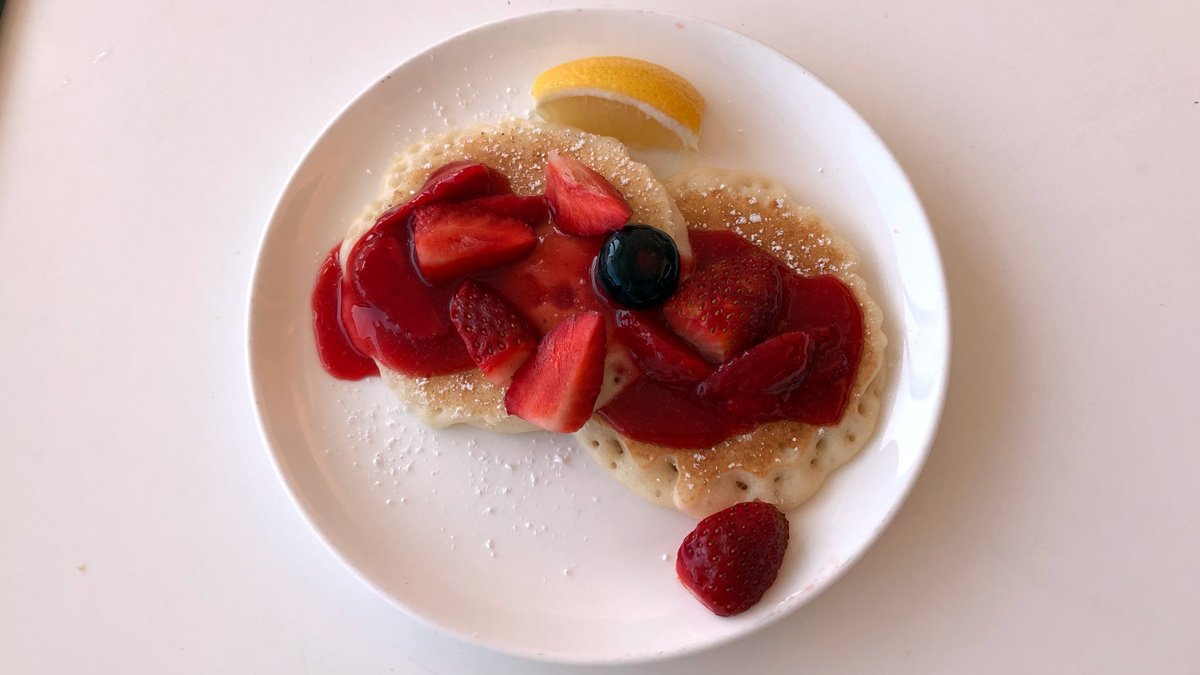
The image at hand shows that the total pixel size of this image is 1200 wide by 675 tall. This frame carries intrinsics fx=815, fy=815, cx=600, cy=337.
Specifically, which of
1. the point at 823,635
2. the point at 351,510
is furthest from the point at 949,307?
the point at 351,510

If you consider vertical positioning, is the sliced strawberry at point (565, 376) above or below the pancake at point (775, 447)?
above

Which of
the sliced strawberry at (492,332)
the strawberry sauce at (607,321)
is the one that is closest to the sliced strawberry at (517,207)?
the strawberry sauce at (607,321)

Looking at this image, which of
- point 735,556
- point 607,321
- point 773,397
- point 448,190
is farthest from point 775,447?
point 448,190

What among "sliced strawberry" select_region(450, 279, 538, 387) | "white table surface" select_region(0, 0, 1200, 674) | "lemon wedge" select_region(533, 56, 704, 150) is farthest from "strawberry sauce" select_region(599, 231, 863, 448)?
"lemon wedge" select_region(533, 56, 704, 150)

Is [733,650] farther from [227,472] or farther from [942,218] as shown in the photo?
[227,472]

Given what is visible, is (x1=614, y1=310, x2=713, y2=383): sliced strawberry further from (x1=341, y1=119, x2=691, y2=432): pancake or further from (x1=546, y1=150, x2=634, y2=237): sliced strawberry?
(x1=546, y1=150, x2=634, y2=237): sliced strawberry

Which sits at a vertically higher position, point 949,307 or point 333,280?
point 333,280

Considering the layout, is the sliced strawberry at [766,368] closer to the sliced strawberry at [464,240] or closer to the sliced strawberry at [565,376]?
the sliced strawberry at [565,376]
